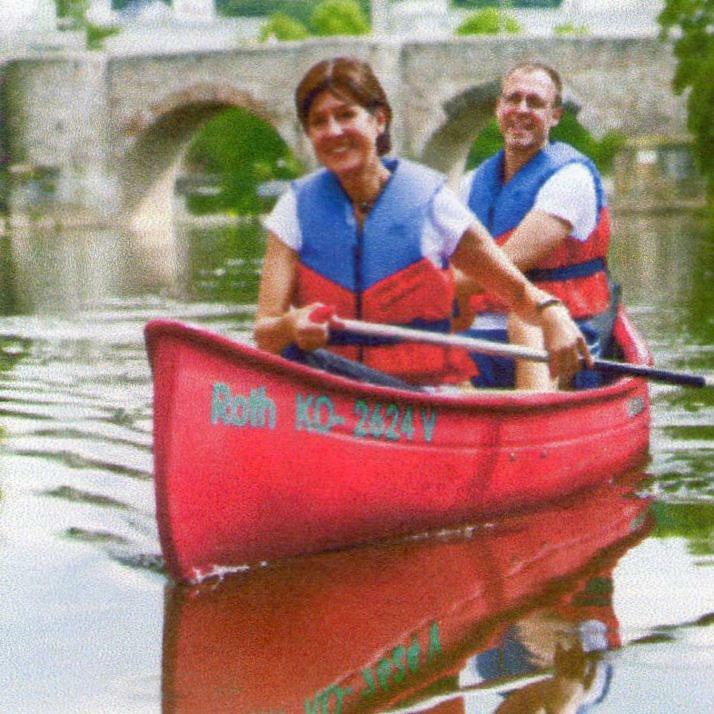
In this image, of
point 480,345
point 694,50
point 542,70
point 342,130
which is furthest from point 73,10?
point 342,130

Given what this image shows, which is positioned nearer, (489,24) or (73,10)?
(73,10)

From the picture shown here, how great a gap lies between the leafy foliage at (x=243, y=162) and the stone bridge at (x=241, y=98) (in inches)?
173

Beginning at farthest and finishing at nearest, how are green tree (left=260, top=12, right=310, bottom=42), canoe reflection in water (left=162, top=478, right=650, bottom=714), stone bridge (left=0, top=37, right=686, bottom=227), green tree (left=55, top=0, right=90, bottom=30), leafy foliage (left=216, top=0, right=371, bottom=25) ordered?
1. leafy foliage (left=216, top=0, right=371, bottom=25)
2. green tree (left=260, top=12, right=310, bottom=42)
3. green tree (left=55, top=0, right=90, bottom=30)
4. stone bridge (left=0, top=37, right=686, bottom=227)
5. canoe reflection in water (left=162, top=478, right=650, bottom=714)

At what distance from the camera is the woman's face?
164 inches

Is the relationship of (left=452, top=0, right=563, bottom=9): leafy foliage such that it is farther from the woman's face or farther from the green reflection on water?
the woman's face

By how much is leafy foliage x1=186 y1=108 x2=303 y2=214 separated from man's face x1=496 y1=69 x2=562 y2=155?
32.4m

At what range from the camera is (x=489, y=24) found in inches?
1737

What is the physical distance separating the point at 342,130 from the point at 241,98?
2867cm

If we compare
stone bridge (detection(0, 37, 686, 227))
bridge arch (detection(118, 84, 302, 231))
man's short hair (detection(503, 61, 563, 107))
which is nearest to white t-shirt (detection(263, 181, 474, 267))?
man's short hair (detection(503, 61, 563, 107))

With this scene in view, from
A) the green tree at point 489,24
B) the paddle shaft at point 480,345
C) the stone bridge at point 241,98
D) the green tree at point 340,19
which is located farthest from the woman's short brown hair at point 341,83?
the green tree at point 340,19

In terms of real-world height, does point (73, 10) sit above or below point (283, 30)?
above

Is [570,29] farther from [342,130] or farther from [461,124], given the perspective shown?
[342,130]

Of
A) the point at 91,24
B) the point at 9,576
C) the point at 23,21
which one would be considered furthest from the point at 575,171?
the point at 91,24

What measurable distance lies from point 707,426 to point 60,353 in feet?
13.1
